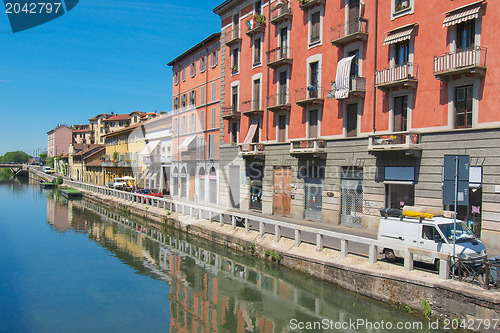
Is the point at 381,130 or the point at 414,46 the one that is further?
the point at 381,130

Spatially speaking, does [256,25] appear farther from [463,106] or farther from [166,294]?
[166,294]

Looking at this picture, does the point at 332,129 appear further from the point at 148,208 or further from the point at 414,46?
the point at 148,208

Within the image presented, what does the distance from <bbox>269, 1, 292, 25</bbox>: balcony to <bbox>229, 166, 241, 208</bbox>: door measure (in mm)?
11728

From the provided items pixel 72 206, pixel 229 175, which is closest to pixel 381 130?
pixel 229 175

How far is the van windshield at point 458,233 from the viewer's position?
11.8m

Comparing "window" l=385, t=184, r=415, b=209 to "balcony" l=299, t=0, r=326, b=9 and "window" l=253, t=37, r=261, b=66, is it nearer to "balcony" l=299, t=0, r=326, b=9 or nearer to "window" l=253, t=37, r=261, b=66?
"balcony" l=299, t=0, r=326, b=9

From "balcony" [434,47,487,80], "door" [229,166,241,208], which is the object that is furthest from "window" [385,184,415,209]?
"door" [229,166,241,208]

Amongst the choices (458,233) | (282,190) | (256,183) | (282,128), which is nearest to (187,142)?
(256,183)

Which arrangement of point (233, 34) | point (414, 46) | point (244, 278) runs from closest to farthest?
point (244, 278)
point (414, 46)
point (233, 34)

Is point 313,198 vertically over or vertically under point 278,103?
under

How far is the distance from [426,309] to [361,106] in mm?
12544

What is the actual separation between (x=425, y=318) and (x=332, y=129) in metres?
13.6

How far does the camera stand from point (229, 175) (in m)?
33.0

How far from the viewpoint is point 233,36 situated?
3164 cm
